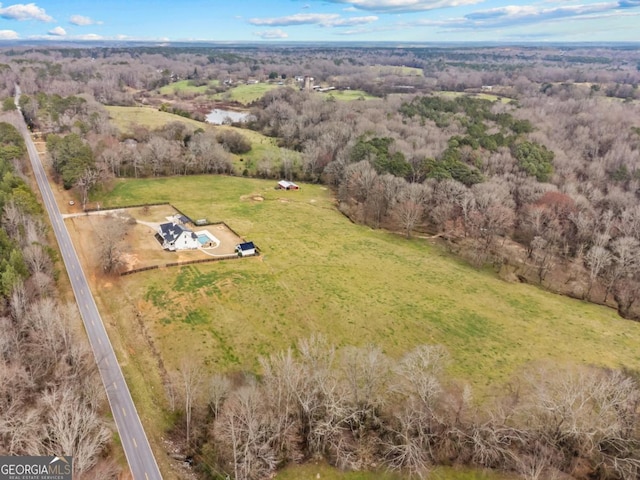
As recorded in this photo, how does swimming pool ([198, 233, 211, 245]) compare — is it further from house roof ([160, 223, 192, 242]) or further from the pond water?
the pond water

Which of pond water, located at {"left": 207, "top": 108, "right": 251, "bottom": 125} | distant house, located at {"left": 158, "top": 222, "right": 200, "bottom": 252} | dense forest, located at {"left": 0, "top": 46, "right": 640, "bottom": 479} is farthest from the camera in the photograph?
pond water, located at {"left": 207, "top": 108, "right": 251, "bottom": 125}

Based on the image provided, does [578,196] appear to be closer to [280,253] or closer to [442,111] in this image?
[280,253]

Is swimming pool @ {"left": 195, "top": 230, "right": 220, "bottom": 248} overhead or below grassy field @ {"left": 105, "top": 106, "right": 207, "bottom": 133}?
below

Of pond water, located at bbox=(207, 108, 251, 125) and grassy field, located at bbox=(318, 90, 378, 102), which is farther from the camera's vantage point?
grassy field, located at bbox=(318, 90, 378, 102)

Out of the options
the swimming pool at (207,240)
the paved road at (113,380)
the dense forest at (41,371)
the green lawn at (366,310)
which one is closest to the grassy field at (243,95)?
the swimming pool at (207,240)

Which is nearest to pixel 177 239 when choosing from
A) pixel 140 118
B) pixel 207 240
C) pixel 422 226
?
pixel 207 240

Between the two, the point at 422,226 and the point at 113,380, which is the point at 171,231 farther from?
the point at 422,226

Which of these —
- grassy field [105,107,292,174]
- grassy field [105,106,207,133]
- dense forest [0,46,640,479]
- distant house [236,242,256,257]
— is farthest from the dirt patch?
grassy field [105,106,207,133]
